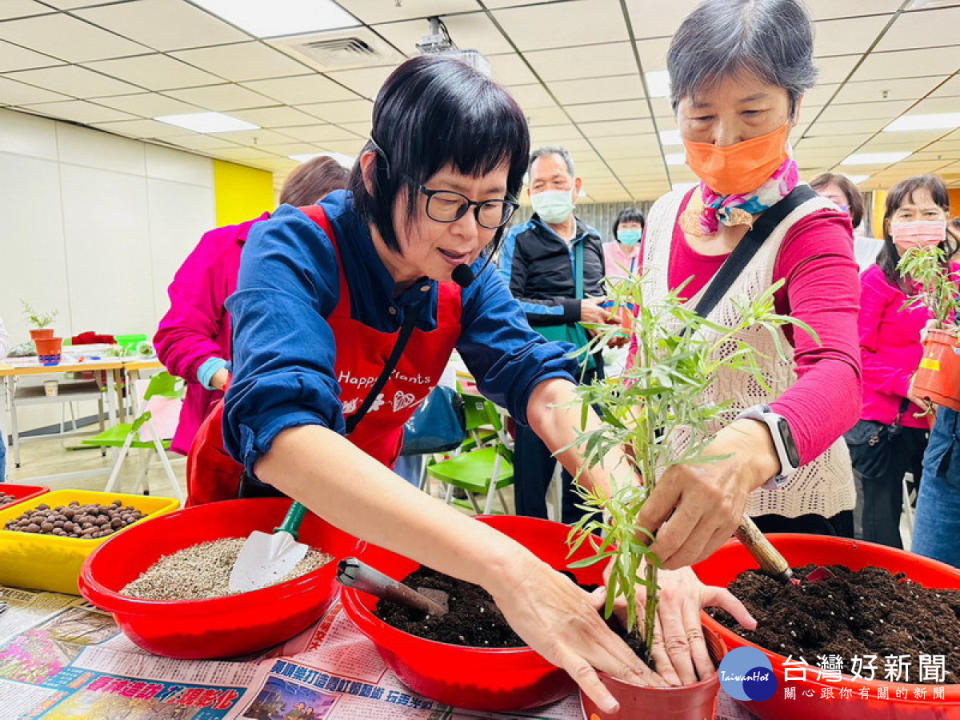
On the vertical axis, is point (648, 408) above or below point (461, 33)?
below

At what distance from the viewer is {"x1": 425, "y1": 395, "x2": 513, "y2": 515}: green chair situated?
2.83m

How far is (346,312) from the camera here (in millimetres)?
1031

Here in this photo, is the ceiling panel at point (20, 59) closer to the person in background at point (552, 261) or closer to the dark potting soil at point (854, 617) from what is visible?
the person in background at point (552, 261)

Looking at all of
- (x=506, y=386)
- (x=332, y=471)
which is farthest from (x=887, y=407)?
(x=332, y=471)

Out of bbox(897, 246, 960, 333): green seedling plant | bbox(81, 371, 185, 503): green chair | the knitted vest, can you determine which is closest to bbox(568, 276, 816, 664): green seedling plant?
→ the knitted vest

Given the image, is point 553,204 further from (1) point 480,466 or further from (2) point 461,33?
(2) point 461,33

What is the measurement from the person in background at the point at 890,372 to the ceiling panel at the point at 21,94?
6650mm

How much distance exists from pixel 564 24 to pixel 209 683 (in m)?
4.47

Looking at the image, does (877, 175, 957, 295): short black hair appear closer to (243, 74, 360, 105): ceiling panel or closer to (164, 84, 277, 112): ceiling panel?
(243, 74, 360, 105): ceiling panel

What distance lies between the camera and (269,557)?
98cm

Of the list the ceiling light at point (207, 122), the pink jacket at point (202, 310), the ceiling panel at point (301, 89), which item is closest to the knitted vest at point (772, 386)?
the pink jacket at point (202, 310)

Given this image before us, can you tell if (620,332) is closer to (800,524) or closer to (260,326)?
(260,326)

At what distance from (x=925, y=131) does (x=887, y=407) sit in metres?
6.92

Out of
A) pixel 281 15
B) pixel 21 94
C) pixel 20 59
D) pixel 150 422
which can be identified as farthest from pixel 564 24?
pixel 21 94
